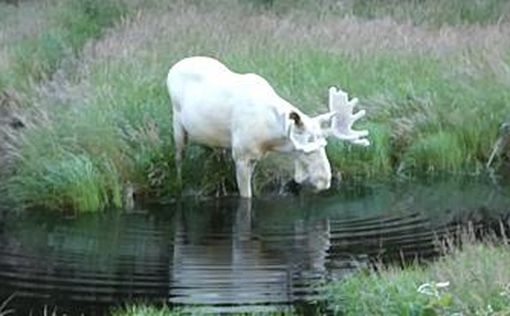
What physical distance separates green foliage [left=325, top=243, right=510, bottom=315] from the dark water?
0.48 m

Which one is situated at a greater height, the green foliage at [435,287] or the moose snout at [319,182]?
the moose snout at [319,182]

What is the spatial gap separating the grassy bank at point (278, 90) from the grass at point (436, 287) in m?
4.37

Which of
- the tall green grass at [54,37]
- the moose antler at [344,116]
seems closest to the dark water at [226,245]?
the moose antler at [344,116]

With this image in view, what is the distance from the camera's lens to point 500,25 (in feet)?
67.4

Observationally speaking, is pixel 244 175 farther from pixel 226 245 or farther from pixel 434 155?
pixel 434 155

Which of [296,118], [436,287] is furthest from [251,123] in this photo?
[436,287]

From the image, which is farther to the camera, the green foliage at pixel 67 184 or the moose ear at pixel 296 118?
the green foliage at pixel 67 184

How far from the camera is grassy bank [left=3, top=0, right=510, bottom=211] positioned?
14250mm

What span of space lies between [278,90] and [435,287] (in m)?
8.40

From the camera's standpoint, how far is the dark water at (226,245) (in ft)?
34.1

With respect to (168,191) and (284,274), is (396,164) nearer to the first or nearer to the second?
(168,191)

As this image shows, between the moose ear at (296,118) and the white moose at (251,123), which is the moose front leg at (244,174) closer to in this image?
the white moose at (251,123)

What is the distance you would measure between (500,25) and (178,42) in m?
5.24

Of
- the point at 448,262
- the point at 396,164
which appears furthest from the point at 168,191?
the point at 448,262
